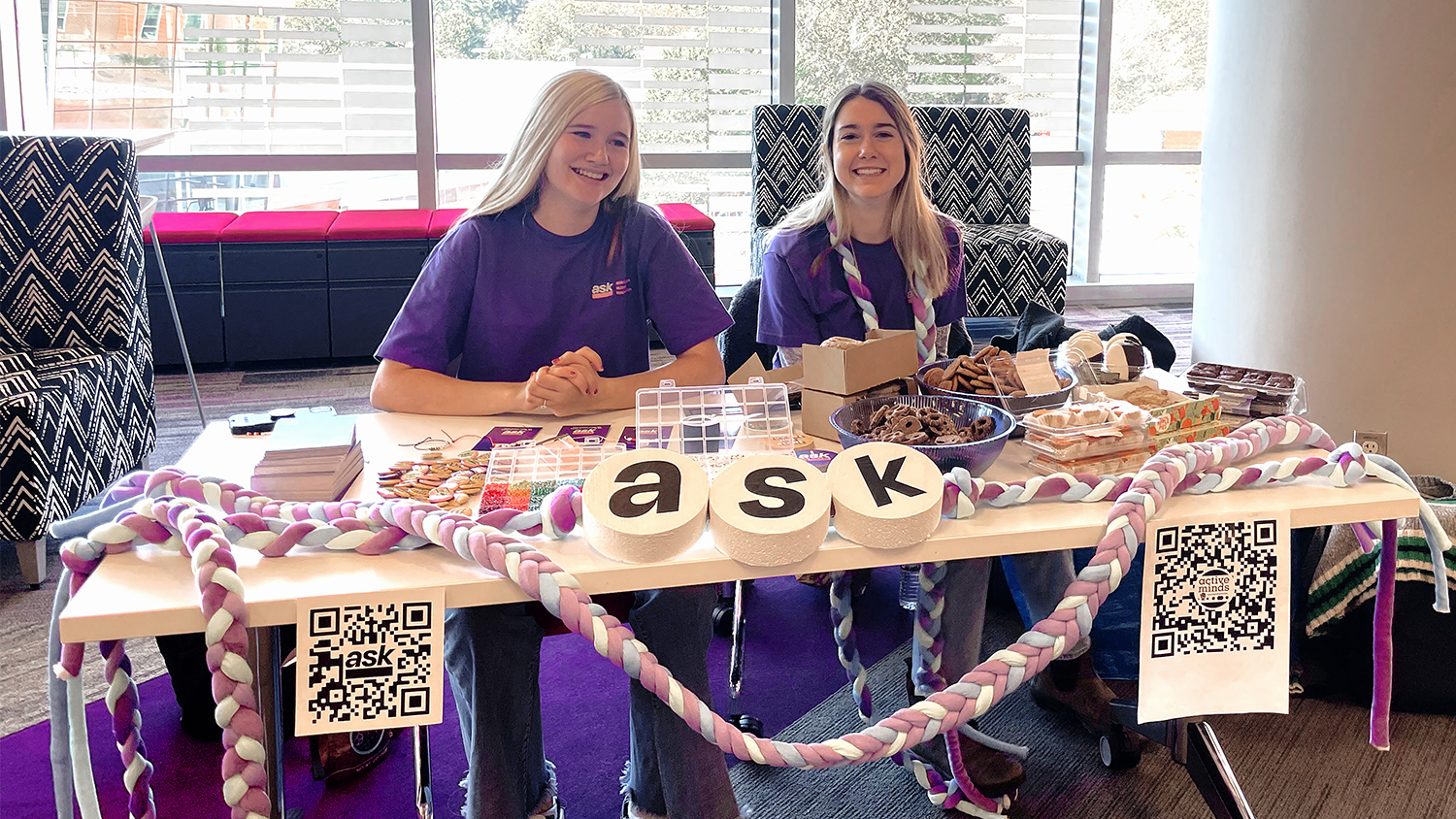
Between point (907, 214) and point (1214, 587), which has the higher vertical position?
point (907, 214)

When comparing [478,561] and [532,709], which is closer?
[478,561]

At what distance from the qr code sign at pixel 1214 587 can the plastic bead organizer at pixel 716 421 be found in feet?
1.57

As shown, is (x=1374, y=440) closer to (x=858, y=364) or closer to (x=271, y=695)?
(x=858, y=364)

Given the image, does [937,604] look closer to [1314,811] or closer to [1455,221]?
[1314,811]

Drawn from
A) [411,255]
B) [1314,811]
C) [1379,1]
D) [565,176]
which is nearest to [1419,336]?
[1379,1]

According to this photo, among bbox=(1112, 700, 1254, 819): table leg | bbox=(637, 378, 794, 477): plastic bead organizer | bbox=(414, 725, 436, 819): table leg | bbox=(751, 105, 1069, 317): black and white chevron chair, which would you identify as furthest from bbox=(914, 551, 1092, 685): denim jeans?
bbox=(751, 105, 1069, 317): black and white chevron chair

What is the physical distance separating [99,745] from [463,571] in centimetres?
131

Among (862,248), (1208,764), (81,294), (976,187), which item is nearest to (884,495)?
(1208,764)

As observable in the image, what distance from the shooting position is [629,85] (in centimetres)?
593

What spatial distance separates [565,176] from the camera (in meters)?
1.92

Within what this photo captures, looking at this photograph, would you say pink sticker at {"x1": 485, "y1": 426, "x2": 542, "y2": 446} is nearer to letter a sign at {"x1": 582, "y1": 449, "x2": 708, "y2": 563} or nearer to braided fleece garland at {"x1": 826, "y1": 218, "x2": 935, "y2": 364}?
letter a sign at {"x1": 582, "y1": 449, "x2": 708, "y2": 563}

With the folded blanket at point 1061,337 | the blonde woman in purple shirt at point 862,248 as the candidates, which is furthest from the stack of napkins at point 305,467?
the folded blanket at point 1061,337

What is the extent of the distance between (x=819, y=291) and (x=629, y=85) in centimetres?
401

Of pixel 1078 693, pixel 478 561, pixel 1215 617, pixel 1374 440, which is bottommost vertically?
pixel 1078 693
